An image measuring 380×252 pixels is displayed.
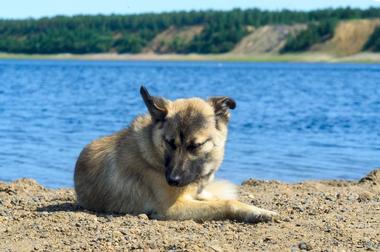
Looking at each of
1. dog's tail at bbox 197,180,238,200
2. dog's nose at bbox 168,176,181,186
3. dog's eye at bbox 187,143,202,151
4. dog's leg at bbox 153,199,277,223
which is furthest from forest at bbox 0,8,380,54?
dog's nose at bbox 168,176,181,186

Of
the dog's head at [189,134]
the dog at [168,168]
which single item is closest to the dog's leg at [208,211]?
the dog at [168,168]

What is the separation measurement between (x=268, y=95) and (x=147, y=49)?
12456 centimetres

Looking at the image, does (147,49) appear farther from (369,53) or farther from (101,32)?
(369,53)

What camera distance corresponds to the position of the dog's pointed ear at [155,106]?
8578 millimetres

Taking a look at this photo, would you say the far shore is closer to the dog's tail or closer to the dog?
the dog's tail

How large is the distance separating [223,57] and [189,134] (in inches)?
5848

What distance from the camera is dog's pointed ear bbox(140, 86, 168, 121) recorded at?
8.58 metres

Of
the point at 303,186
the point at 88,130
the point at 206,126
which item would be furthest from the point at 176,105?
the point at 88,130

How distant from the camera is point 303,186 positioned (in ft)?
40.5

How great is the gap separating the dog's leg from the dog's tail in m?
0.33

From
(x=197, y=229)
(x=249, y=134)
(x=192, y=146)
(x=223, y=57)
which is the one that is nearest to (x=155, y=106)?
(x=192, y=146)

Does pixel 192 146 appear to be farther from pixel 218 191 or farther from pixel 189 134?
pixel 218 191

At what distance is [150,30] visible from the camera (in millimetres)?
176625

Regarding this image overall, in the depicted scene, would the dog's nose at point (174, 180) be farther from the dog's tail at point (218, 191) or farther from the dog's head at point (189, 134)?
the dog's tail at point (218, 191)
